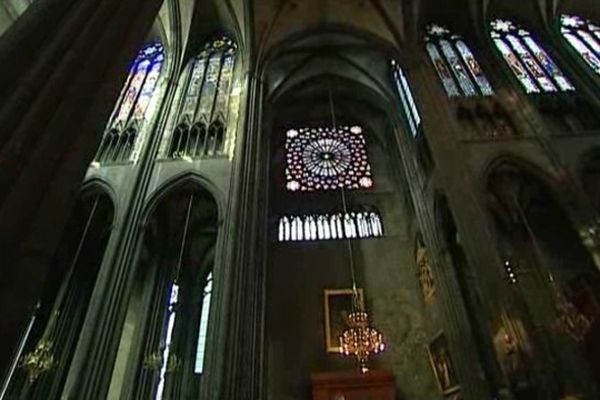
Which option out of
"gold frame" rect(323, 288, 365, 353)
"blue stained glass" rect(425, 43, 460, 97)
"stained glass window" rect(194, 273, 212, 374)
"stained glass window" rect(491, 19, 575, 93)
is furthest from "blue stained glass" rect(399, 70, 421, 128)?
"stained glass window" rect(194, 273, 212, 374)

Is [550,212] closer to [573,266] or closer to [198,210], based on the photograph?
[573,266]

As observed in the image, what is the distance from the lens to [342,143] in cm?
1739

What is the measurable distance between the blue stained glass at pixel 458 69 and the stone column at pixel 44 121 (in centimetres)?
1054

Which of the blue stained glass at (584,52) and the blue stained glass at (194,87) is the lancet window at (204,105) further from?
the blue stained glass at (584,52)

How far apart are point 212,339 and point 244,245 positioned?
224 cm

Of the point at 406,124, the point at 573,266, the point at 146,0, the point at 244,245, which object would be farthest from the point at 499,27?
the point at 146,0

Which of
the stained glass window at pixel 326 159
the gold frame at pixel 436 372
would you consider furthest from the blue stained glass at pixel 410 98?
the gold frame at pixel 436 372

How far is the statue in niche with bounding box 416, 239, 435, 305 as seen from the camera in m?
13.1

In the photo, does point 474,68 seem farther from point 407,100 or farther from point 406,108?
point 406,108

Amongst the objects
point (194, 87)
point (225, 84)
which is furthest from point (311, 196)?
point (194, 87)

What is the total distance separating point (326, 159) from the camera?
1683 centimetres

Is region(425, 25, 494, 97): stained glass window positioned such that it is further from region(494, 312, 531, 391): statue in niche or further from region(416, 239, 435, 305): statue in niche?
region(494, 312, 531, 391): statue in niche

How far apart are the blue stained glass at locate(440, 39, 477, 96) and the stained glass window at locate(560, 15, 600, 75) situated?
3.58 metres

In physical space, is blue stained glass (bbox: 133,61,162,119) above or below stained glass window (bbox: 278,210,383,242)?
above
